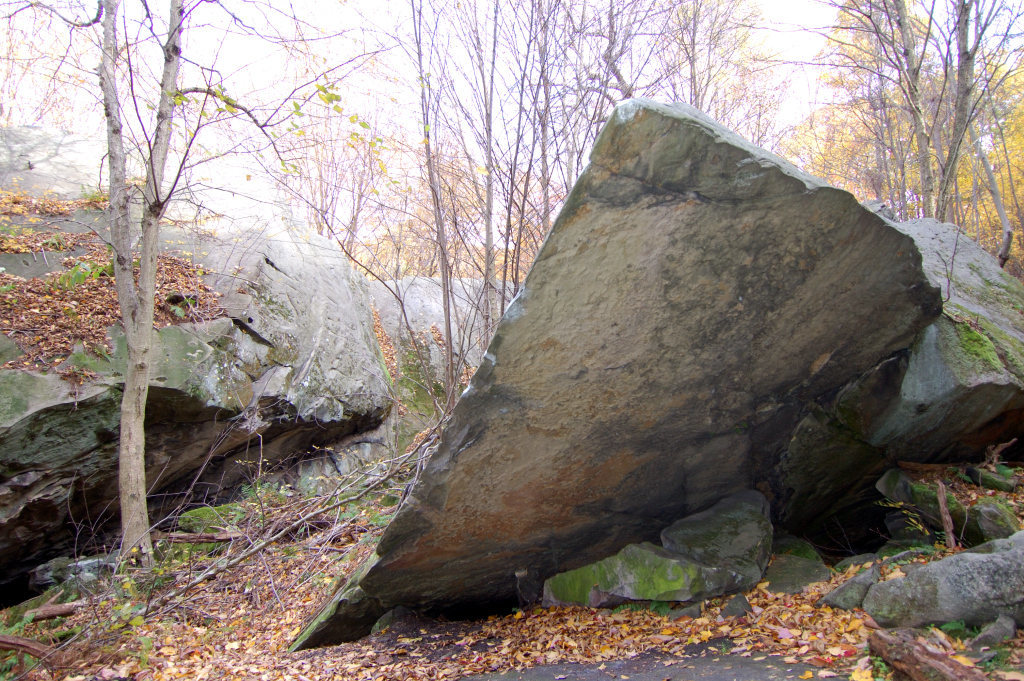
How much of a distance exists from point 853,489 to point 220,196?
33.4 feet

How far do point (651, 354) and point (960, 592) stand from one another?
6.19 feet

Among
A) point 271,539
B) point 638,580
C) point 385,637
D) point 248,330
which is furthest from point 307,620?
point 248,330

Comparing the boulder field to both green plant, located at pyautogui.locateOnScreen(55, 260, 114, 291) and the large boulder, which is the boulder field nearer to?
the large boulder

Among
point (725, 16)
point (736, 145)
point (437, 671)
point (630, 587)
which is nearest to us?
point (736, 145)

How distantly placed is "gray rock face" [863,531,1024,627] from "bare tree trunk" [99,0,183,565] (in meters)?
5.85

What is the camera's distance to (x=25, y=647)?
3938 millimetres

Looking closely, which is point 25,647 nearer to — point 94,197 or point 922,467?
point 922,467

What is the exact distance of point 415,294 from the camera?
13453mm

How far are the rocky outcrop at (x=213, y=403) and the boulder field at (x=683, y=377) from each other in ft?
11.0

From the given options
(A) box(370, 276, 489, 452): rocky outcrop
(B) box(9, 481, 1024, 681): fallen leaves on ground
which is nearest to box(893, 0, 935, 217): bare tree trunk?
(B) box(9, 481, 1024, 681): fallen leaves on ground

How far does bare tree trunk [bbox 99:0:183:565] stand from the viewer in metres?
5.48

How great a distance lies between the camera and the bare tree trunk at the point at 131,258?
5.48 metres

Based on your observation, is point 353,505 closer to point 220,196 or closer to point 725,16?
point 220,196

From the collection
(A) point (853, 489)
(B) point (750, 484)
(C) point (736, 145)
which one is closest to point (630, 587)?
(B) point (750, 484)
